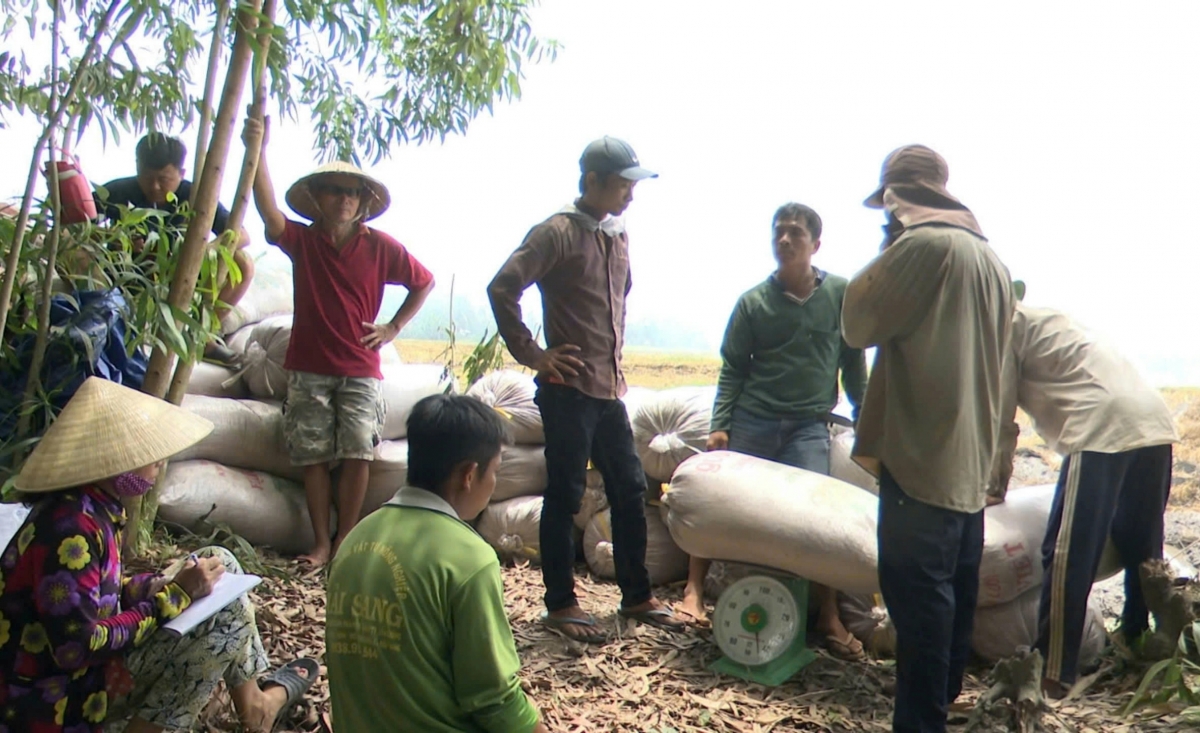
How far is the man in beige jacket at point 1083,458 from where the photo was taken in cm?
241

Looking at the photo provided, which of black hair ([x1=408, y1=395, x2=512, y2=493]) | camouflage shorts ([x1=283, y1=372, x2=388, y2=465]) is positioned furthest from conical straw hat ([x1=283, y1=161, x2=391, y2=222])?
black hair ([x1=408, y1=395, x2=512, y2=493])

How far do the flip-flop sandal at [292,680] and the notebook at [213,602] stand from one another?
399 mm

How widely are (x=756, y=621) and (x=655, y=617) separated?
1.29ft

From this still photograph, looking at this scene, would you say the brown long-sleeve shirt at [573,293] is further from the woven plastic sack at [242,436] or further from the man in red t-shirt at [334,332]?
the woven plastic sack at [242,436]

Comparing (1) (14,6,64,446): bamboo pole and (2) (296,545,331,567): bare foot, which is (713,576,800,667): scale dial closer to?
(2) (296,545,331,567): bare foot

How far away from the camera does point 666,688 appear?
2520 millimetres

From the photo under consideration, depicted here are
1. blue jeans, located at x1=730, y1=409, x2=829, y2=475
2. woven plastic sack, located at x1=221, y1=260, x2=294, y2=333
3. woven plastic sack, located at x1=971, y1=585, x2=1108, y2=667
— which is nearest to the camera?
woven plastic sack, located at x1=971, y1=585, x2=1108, y2=667

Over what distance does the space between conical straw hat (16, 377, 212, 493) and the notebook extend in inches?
11.4

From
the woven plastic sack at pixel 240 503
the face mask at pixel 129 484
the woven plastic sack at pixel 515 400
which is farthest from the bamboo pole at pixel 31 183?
the woven plastic sack at pixel 515 400

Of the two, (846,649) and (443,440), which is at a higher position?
(443,440)

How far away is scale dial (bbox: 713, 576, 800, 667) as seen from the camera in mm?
2551

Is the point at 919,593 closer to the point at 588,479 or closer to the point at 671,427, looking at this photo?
the point at 671,427

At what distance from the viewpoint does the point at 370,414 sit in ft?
10.6

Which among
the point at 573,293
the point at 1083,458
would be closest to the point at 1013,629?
the point at 1083,458
